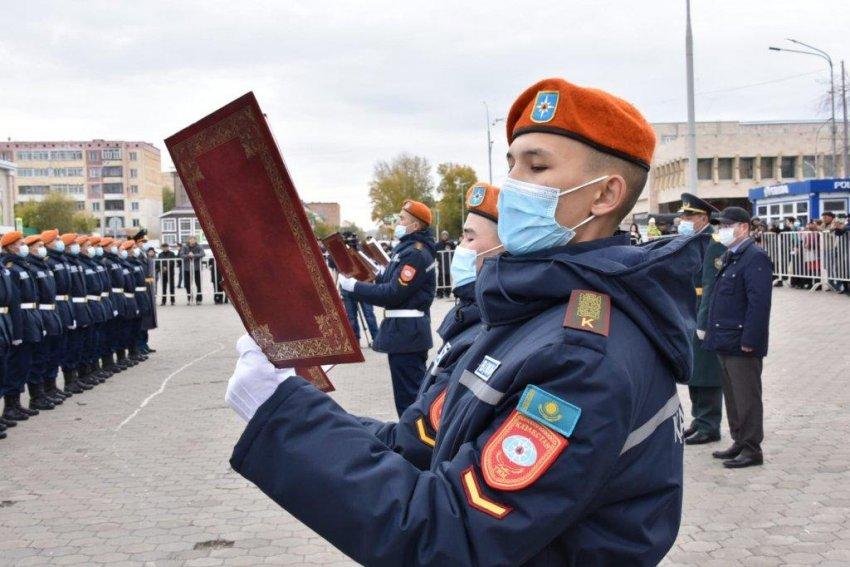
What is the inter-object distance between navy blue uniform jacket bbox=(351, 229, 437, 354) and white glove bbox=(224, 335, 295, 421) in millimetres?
5831

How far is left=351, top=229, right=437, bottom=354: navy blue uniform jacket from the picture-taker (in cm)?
776

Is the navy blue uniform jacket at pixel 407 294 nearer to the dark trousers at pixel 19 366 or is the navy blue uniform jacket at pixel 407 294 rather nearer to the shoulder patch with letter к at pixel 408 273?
the shoulder patch with letter к at pixel 408 273

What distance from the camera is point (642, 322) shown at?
1723mm

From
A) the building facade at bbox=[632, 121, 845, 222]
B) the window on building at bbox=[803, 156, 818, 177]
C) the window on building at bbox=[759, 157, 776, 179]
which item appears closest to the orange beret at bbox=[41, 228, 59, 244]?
the building facade at bbox=[632, 121, 845, 222]

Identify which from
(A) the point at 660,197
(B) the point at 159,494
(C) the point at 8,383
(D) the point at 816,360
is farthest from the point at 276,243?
(A) the point at 660,197

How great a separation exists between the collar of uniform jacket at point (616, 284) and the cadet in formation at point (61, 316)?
8692mm

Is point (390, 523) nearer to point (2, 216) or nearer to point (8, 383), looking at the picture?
point (8, 383)

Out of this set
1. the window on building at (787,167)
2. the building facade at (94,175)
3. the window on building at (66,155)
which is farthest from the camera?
the window on building at (66,155)

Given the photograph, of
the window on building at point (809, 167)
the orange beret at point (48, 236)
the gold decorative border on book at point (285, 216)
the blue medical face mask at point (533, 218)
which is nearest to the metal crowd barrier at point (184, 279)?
the orange beret at point (48, 236)

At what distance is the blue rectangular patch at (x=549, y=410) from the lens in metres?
1.56

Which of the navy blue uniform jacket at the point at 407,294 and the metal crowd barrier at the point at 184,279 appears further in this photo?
the metal crowd barrier at the point at 184,279

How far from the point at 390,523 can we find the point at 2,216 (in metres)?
96.0

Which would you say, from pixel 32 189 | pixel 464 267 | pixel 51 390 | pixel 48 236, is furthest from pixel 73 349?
pixel 32 189

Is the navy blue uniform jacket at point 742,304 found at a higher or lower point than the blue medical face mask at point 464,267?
lower
